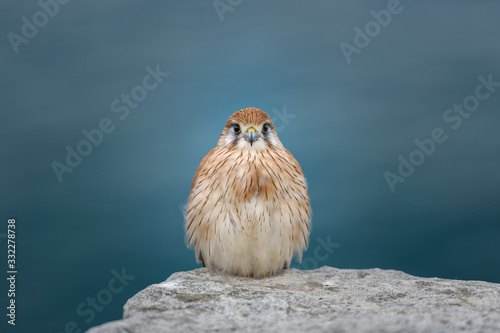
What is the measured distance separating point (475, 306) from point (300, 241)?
5.35ft

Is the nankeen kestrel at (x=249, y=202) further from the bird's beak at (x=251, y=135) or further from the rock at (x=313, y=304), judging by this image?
the rock at (x=313, y=304)

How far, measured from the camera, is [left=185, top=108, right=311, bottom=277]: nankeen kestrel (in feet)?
14.4

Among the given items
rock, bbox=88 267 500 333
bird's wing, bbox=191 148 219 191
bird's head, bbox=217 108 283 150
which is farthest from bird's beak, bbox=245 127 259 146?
rock, bbox=88 267 500 333

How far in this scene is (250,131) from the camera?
174 inches

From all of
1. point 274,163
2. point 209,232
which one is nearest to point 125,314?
point 209,232

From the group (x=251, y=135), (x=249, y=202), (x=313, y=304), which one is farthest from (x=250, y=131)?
(x=313, y=304)

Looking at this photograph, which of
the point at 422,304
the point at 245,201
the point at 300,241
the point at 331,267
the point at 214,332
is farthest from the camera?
the point at 331,267

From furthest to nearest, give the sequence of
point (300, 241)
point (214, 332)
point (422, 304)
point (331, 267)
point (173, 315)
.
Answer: point (331, 267) < point (300, 241) < point (422, 304) < point (173, 315) < point (214, 332)

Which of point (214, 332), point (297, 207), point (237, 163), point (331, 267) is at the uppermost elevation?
point (237, 163)

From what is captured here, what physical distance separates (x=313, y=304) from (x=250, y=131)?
4.97ft

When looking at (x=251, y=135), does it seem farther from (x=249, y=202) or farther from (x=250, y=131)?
(x=249, y=202)

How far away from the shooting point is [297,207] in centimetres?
460

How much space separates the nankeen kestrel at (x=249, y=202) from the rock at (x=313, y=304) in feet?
0.63

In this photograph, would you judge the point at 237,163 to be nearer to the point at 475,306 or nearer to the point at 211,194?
the point at 211,194
